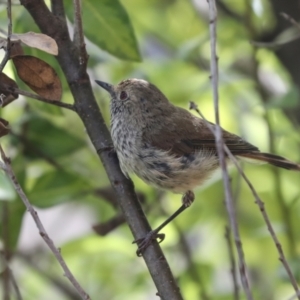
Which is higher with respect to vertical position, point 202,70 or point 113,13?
point 202,70

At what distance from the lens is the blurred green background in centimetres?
305

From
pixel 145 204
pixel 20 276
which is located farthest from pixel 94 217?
pixel 145 204

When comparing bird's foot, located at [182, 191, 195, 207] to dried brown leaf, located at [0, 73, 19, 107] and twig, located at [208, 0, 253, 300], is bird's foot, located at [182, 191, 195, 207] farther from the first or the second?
twig, located at [208, 0, 253, 300]

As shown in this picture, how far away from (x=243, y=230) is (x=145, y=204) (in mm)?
737

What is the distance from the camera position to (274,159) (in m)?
3.03

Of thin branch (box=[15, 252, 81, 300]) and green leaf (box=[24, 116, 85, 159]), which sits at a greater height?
green leaf (box=[24, 116, 85, 159])

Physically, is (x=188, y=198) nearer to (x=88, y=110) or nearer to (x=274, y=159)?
(x=274, y=159)

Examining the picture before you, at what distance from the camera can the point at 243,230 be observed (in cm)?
380

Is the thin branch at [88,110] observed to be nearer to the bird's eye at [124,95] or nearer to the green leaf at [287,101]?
the bird's eye at [124,95]

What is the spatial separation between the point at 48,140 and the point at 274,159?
3.70ft

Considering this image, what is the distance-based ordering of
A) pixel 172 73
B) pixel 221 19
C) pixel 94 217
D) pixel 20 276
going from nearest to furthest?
pixel 172 73 < pixel 221 19 < pixel 20 276 < pixel 94 217

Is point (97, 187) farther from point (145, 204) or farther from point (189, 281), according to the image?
point (189, 281)

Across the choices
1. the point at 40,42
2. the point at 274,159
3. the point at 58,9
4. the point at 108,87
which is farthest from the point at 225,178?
the point at 108,87

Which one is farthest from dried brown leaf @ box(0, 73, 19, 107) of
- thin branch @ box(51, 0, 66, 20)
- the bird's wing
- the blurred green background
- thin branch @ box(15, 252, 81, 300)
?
thin branch @ box(15, 252, 81, 300)
